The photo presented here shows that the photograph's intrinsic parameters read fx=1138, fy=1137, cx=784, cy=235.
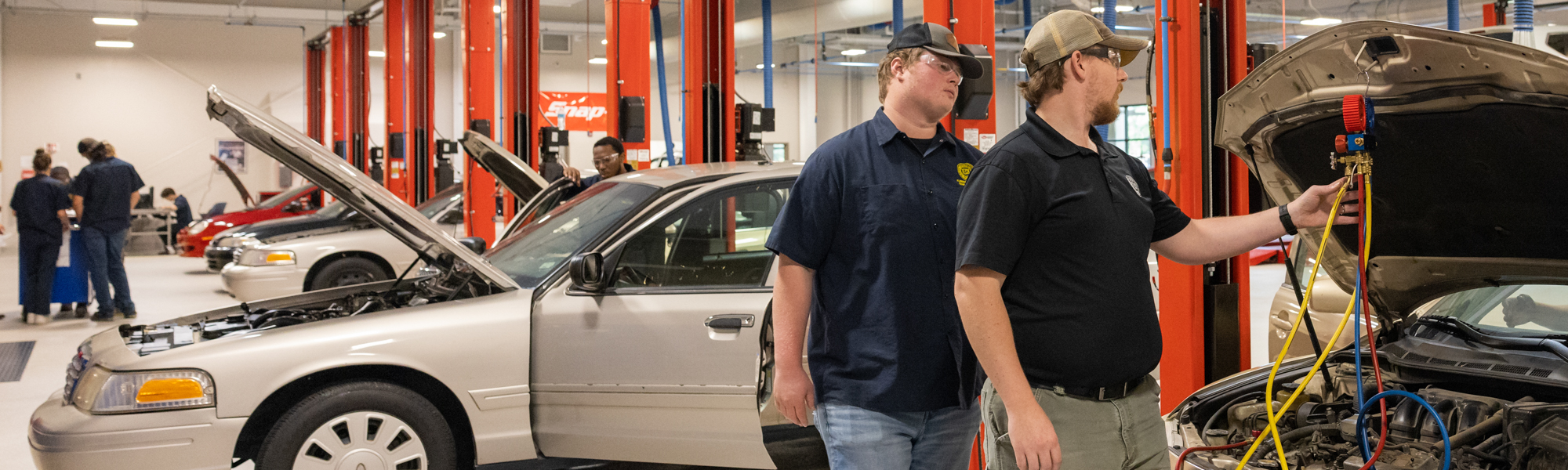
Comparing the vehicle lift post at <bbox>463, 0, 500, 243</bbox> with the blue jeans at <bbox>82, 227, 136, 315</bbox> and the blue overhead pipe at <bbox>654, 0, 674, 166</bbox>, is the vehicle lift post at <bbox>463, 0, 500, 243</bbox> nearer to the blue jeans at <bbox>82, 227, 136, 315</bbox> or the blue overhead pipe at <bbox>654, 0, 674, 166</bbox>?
the blue overhead pipe at <bbox>654, 0, 674, 166</bbox>

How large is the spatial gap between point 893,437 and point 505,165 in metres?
4.05

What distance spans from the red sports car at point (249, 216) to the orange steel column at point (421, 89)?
129cm

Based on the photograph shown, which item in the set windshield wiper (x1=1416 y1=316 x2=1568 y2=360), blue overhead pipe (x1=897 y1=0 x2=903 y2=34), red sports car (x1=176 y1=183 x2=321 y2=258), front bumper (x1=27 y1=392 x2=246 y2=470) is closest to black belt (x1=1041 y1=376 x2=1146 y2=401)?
windshield wiper (x1=1416 y1=316 x2=1568 y2=360)

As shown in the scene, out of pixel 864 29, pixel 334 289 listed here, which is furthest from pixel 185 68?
pixel 334 289

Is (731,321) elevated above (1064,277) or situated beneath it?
situated beneath

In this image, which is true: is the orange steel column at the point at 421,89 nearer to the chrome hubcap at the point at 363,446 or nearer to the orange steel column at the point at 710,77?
the orange steel column at the point at 710,77

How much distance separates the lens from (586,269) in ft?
12.0

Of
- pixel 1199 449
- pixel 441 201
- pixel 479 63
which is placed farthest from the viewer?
pixel 479 63

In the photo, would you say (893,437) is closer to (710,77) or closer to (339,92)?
(710,77)

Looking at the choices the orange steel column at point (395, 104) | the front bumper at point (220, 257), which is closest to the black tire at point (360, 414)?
the front bumper at point (220, 257)

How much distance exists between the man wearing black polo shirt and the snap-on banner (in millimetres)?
20644

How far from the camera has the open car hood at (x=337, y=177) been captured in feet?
11.8

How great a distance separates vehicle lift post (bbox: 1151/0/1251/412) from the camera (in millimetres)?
4035

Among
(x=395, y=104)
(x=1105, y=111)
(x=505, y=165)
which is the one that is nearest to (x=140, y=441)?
(x=505, y=165)
